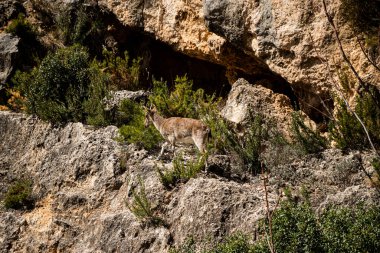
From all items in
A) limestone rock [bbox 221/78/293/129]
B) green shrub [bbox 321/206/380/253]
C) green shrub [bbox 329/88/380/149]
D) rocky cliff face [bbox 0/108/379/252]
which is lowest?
rocky cliff face [bbox 0/108/379/252]

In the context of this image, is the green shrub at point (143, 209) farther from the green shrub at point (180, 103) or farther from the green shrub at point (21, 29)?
the green shrub at point (21, 29)

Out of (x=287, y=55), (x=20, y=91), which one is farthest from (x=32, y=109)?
(x=287, y=55)

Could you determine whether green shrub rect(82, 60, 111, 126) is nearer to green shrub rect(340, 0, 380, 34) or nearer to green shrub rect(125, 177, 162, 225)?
green shrub rect(125, 177, 162, 225)

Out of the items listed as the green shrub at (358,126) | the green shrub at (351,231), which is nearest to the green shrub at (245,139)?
the green shrub at (358,126)

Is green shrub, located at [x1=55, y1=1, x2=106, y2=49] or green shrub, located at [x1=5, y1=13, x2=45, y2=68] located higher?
green shrub, located at [x1=55, y1=1, x2=106, y2=49]

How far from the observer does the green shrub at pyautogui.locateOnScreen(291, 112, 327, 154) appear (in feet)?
36.3

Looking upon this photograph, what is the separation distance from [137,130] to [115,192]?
158 cm

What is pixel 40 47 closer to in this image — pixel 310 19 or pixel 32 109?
pixel 32 109

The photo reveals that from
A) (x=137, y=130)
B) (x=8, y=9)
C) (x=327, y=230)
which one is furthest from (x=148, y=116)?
(x=8, y=9)

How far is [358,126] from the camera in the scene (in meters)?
10.5

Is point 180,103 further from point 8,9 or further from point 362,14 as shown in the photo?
point 8,9

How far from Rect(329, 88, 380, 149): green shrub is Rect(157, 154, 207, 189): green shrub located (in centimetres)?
256

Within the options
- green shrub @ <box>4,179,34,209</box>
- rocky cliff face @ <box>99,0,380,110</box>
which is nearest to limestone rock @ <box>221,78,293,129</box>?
rocky cliff face @ <box>99,0,380,110</box>

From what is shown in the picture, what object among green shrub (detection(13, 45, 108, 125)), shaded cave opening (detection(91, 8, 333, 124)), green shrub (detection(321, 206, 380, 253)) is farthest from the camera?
shaded cave opening (detection(91, 8, 333, 124))
